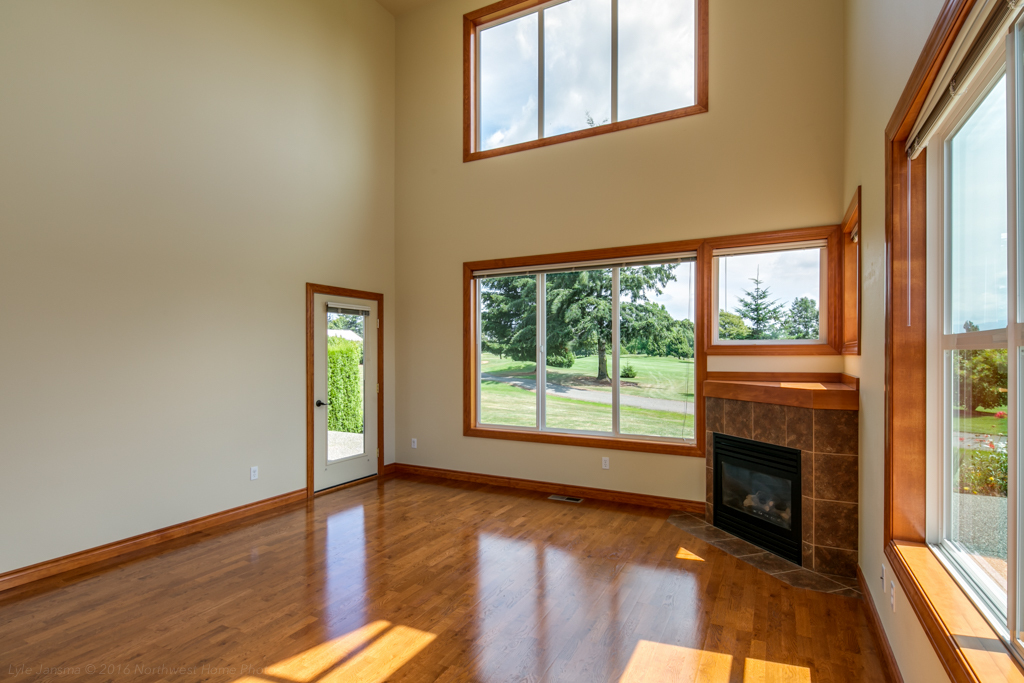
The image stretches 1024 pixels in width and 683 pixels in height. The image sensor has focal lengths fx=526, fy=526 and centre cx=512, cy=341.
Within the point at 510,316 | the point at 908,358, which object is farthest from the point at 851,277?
the point at 510,316

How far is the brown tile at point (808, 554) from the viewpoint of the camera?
3320 mm

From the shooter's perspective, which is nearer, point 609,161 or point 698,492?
point 698,492

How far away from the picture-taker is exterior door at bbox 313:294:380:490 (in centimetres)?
512

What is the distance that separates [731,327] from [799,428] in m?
1.19

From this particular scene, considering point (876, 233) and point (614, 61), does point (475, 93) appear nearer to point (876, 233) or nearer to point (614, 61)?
point (614, 61)

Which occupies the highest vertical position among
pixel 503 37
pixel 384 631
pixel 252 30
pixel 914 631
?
pixel 503 37

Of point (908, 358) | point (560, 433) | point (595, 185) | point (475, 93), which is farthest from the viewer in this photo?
point (475, 93)

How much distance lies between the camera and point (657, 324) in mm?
4754

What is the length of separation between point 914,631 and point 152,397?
4557 millimetres

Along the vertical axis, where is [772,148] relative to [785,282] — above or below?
above

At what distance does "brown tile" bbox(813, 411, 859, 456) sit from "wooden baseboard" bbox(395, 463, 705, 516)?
1402mm

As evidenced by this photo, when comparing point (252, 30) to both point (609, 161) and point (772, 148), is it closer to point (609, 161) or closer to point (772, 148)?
point (609, 161)

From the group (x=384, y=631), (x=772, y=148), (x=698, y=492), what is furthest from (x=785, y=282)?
(x=384, y=631)

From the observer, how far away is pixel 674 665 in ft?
7.66
